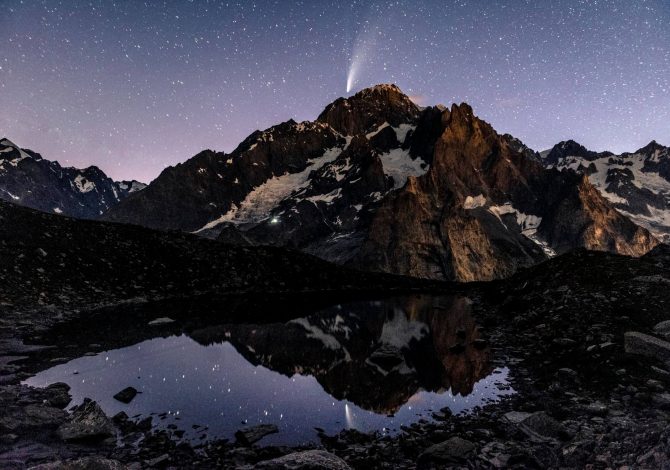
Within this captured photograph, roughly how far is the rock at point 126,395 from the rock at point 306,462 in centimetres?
545

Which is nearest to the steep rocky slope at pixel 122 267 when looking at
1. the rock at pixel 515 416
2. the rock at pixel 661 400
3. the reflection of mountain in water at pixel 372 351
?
the reflection of mountain in water at pixel 372 351

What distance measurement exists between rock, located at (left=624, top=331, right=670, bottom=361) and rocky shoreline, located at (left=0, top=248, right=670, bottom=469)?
6cm

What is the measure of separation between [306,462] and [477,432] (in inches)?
154

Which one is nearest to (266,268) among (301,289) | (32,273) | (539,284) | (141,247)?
(301,289)

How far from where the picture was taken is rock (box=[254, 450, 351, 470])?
261 inches

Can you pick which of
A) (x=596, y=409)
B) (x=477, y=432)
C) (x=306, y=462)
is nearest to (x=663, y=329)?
(x=596, y=409)

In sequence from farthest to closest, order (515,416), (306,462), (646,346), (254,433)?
(646,346) < (515,416) < (254,433) < (306,462)

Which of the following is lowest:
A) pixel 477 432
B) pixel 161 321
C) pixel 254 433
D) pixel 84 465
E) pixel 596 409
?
pixel 477 432

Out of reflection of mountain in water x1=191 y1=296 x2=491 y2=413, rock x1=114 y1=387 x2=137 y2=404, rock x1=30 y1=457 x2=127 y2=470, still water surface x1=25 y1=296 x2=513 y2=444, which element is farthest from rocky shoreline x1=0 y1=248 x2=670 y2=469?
reflection of mountain in water x1=191 y1=296 x2=491 y2=413

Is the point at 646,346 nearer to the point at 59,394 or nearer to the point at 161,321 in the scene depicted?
the point at 59,394

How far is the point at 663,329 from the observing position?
14.7 m

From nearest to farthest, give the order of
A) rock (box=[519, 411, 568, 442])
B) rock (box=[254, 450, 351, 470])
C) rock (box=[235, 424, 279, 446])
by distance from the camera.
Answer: rock (box=[254, 450, 351, 470])
rock (box=[519, 411, 568, 442])
rock (box=[235, 424, 279, 446])

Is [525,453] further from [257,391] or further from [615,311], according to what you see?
[615,311]

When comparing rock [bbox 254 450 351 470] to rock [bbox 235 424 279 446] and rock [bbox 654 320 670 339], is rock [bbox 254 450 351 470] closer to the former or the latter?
rock [bbox 235 424 279 446]
